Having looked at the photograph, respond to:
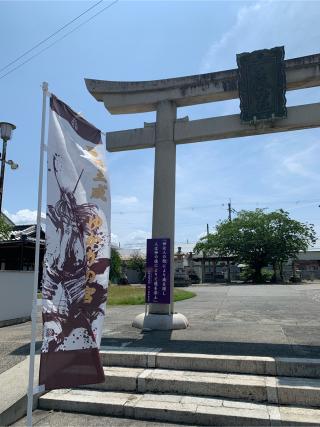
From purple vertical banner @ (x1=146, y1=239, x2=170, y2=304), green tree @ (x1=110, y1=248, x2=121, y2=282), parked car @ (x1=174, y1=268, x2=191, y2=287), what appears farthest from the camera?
green tree @ (x1=110, y1=248, x2=121, y2=282)

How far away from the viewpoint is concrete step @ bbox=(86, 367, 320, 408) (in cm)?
517

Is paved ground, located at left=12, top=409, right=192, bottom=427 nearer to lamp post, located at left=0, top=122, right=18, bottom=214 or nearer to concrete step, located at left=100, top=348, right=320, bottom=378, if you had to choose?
concrete step, located at left=100, top=348, right=320, bottom=378

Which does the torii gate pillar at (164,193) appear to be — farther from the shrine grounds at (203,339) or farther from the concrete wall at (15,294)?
the concrete wall at (15,294)

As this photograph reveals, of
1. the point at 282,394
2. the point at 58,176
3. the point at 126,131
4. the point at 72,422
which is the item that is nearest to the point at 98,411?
the point at 72,422

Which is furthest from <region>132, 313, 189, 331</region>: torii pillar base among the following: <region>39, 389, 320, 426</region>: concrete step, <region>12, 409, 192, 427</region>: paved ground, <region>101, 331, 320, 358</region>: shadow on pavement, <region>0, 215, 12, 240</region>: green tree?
<region>0, 215, 12, 240</region>: green tree

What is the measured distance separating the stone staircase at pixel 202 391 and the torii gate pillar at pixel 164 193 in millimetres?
2910

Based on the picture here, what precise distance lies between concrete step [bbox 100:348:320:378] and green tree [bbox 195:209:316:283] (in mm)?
37513

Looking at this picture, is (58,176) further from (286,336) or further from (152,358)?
(286,336)

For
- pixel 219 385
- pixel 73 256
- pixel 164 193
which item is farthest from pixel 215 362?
pixel 164 193

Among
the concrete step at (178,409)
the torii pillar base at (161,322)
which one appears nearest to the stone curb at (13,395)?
the concrete step at (178,409)

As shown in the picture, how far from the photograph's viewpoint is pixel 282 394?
5.20 meters

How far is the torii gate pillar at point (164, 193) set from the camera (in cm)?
935

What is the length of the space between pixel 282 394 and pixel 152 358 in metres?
1.98

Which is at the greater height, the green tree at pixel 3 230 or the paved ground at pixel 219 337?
the green tree at pixel 3 230
